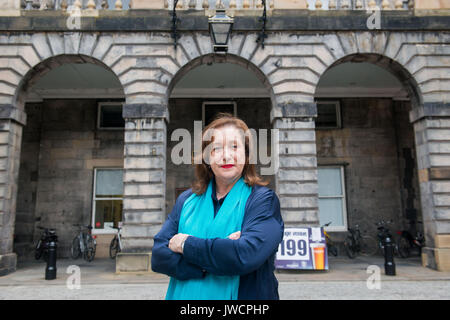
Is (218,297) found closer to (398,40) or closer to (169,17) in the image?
(169,17)

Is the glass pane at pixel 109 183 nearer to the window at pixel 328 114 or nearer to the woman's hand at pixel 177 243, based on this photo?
the window at pixel 328 114

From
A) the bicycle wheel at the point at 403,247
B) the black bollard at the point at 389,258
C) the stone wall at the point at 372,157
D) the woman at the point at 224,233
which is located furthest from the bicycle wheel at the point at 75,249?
the bicycle wheel at the point at 403,247

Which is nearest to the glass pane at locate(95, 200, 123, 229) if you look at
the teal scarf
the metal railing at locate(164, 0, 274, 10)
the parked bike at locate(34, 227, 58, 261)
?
the parked bike at locate(34, 227, 58, 261)

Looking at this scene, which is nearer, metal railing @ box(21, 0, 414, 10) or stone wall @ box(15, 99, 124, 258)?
metal railing @ box(21, 0, 414, 10)

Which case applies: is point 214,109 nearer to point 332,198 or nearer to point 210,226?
point 332,198

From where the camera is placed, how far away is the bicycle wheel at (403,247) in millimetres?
12609

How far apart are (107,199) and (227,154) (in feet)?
Answer: 41.5

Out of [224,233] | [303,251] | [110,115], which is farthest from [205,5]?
[224,233]

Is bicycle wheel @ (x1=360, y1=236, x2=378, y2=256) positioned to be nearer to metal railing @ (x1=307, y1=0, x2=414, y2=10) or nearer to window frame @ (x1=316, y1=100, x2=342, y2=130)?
window frame @ (x1=316, y1=100, x2=342, y2=130)

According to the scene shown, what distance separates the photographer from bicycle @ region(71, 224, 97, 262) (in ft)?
39.4

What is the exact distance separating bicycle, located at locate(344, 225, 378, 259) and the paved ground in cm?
215

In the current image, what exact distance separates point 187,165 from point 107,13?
6258mm

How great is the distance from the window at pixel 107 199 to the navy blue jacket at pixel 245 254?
1232 centimetres

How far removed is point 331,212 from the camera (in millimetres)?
13734
